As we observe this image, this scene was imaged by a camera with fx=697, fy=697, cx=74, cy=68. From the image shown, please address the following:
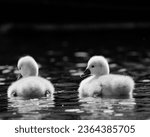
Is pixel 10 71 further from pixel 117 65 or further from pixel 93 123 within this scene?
pixel 93 123

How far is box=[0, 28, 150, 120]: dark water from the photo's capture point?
9.86m

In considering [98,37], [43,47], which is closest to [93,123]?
[43,47]

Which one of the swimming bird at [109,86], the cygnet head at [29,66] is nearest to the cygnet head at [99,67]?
the swimming bird at [109,86]

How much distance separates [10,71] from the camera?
15172mm

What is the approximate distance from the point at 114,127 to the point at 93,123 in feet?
1.17

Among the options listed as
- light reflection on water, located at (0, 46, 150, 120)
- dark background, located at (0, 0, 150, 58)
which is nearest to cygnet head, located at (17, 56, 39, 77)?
light reflection on water, located at (0, 46, 150, 120)

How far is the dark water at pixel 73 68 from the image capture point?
9.86m

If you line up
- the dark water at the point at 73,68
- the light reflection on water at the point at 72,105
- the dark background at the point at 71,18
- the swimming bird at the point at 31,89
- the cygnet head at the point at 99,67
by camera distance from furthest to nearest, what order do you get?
the dark background at the point at 71,18, the cygnet head at the point at 99,67, the swimming bird at the point at 31,89, the dark water at the point at 73,68, the light reflection on water at the point at 72,105

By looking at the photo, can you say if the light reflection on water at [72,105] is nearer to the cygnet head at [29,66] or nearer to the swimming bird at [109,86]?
the swimming bird at [109,86]

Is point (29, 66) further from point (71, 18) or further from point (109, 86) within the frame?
point (71, 18)

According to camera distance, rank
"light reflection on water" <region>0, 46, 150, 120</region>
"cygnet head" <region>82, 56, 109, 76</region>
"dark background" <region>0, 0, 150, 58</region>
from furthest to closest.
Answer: "dark background" <region>0, 0, 150, 58</region> < "cygnet head" <region>82, 56, 109, 76</region> < "light reflection on water" <region>0, 46, 150, 120</region>

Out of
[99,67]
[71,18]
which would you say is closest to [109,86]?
[99,67]

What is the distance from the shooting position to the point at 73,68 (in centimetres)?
1559

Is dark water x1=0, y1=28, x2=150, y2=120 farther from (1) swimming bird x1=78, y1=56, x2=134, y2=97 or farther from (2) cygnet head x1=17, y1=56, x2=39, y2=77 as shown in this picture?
(2) cygnet head x1=17, y1=56, x2=39, y2=77
